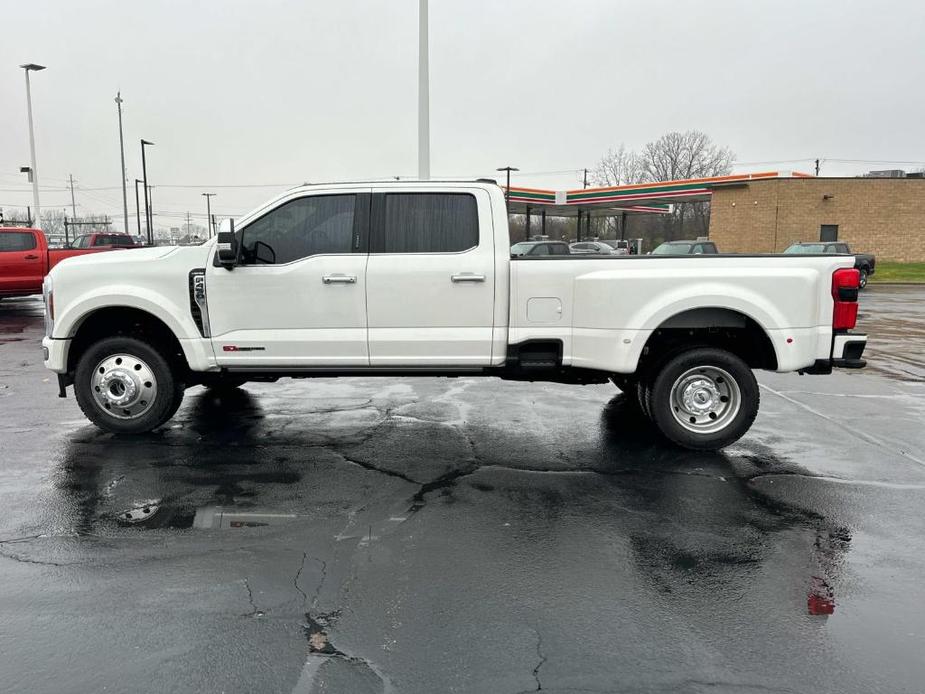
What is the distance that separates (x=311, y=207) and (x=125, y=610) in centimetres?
360

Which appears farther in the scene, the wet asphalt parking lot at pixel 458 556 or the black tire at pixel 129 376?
the black tire at pixel 129 376

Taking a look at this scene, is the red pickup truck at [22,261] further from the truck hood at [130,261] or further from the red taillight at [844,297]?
the red taillight at [844,297]

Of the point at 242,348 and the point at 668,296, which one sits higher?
the point at 668,296

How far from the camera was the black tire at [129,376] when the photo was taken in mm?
6055

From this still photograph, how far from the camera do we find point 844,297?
549 cm

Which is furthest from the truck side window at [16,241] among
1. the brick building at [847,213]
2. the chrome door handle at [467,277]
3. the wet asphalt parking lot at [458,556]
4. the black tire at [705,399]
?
the brick building at [847,213]

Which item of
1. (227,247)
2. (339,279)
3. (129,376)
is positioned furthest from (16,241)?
(339,279)

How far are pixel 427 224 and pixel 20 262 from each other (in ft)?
49.7

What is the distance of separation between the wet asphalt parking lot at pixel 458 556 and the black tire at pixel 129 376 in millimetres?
183

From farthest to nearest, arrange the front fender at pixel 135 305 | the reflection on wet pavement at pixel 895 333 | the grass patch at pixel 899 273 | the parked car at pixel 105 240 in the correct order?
the grass patch at pixel 899 273, the parked car at pixel 105 240, the reflection on wet pavement at pixel 895 333, the front fender at pixel 135 305

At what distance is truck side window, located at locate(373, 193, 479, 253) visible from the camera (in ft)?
19.3

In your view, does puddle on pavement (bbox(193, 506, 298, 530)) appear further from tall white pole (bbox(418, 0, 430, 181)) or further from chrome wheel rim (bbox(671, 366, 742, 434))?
tall white pole (bbox(418, 0, 430, 181))

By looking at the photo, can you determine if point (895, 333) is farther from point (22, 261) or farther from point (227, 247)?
point (22, 261)

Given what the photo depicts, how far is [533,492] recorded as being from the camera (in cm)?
488
